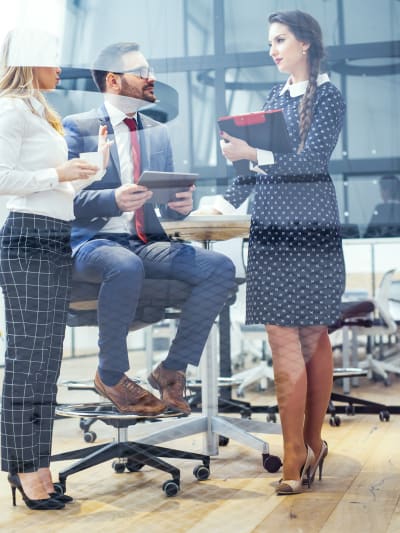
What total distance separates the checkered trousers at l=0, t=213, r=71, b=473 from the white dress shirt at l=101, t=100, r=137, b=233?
167 mm

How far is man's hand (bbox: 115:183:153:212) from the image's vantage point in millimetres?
1797

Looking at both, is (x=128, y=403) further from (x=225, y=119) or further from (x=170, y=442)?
(x=225, y=119)

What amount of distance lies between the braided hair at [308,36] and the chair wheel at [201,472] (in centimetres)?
100

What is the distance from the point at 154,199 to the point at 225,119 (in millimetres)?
232

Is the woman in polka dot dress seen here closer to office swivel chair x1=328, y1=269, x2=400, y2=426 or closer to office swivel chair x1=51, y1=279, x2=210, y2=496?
office swivel chair x1=328, y1=269, x2=400, y2=426

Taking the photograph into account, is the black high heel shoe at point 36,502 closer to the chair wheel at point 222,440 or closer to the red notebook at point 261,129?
the chair wheel at point 222,440

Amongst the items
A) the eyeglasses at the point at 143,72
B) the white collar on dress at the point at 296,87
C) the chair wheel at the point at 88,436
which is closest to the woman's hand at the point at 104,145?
the eyeglasses at the point at 143,72

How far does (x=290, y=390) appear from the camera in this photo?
206 centimetres

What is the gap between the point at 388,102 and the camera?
1665mm

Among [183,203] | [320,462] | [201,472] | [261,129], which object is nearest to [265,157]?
[261,129]

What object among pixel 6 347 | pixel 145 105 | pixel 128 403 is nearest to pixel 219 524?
pixel 128 403

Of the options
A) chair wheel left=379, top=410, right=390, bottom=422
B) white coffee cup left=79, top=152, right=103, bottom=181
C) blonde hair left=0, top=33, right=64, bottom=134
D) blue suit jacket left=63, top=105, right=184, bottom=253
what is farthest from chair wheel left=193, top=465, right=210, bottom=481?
blonde hair left=0, top=33, right=64, bottom=134

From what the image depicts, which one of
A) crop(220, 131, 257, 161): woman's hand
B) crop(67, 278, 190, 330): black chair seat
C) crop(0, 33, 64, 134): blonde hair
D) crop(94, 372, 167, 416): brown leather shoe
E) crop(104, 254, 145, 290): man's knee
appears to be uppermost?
crop(0, 33, 64, 134): blonde hair

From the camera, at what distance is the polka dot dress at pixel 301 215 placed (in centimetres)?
173
